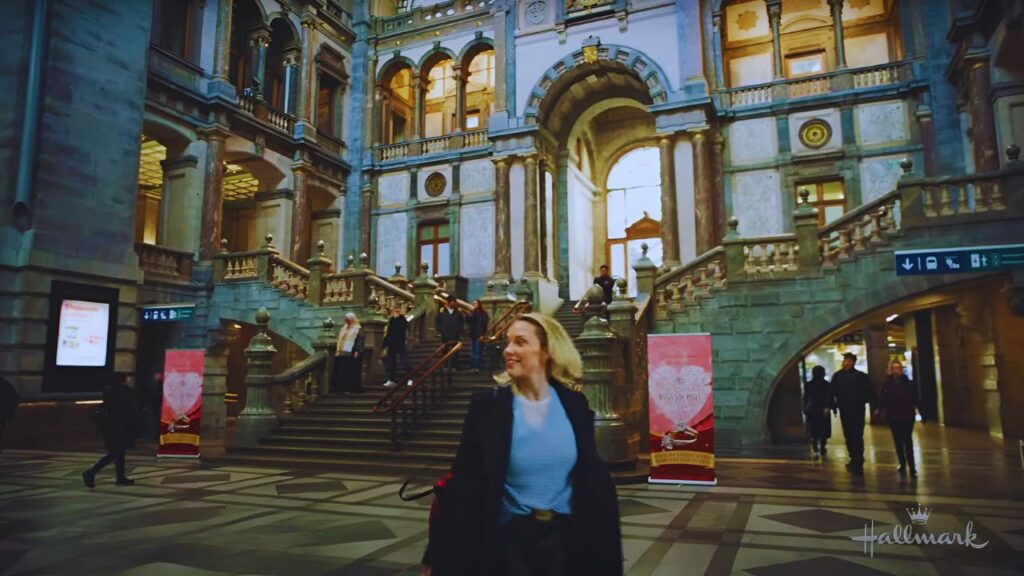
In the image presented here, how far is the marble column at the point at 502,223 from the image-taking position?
22.0 metres

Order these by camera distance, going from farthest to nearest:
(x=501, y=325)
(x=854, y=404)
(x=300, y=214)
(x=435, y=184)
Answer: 1. (x=435, y=184)
2. (x=300, y=214)
3. (x=501, y=325)
4. (x=854, y=404)

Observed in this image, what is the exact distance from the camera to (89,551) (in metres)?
5.59

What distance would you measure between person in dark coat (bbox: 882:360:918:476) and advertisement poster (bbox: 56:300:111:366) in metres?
15.3

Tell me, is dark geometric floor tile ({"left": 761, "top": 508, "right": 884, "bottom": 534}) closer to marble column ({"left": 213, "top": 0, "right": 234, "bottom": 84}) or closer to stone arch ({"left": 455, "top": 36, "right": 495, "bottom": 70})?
marble column ({"left": 213, "top": 0, "right": 234, "bottom": 84})

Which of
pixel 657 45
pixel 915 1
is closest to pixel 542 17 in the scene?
pixel 657 45

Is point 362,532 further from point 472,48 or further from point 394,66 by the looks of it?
point 394,66

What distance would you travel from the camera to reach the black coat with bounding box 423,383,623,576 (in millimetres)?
2547

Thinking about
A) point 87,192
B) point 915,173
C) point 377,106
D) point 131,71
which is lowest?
point 87,192

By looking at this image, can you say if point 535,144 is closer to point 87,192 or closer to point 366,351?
point 366,351

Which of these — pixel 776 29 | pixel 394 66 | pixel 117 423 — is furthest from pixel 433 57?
pixel 117 423

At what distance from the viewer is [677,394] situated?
A: 9.14 m

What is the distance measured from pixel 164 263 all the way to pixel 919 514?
1755 cm

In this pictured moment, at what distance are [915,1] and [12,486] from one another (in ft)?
76.7

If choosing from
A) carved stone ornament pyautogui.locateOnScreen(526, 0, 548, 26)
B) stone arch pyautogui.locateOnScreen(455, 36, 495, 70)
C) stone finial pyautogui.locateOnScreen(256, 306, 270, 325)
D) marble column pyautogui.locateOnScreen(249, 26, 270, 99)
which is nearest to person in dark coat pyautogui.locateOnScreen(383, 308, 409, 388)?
stone finial pyautogui.locateOnScreen(256, 306, 270, 325)
